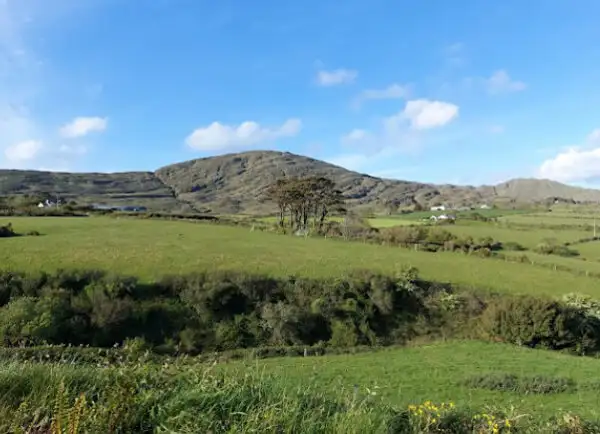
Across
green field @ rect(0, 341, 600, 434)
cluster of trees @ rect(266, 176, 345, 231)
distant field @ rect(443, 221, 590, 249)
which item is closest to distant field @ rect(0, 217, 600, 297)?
cluster of trees @ rect(266, 176, 345, 231)

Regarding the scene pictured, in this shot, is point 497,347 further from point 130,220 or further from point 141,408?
point 130,220

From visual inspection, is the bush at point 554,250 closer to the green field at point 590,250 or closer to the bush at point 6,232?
the green field at point 590,250

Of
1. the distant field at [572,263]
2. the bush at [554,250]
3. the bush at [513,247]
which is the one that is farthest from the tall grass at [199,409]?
the bush at [513,247]

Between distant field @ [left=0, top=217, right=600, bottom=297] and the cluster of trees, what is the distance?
15.3 m

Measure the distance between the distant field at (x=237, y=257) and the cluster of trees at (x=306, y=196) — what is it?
1527 cm

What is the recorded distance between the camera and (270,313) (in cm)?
3253

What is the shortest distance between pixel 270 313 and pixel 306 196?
44.6 meters

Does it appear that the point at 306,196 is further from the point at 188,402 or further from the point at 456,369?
the point at 188,402

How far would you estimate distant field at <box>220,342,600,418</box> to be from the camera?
21.4m

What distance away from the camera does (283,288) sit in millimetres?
36344

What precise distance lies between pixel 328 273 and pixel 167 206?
14397cm

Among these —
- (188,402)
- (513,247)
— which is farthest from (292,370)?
(513,247)

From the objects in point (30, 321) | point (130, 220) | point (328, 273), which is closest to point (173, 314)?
point (30, 321)

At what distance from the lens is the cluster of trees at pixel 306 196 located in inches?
2945
